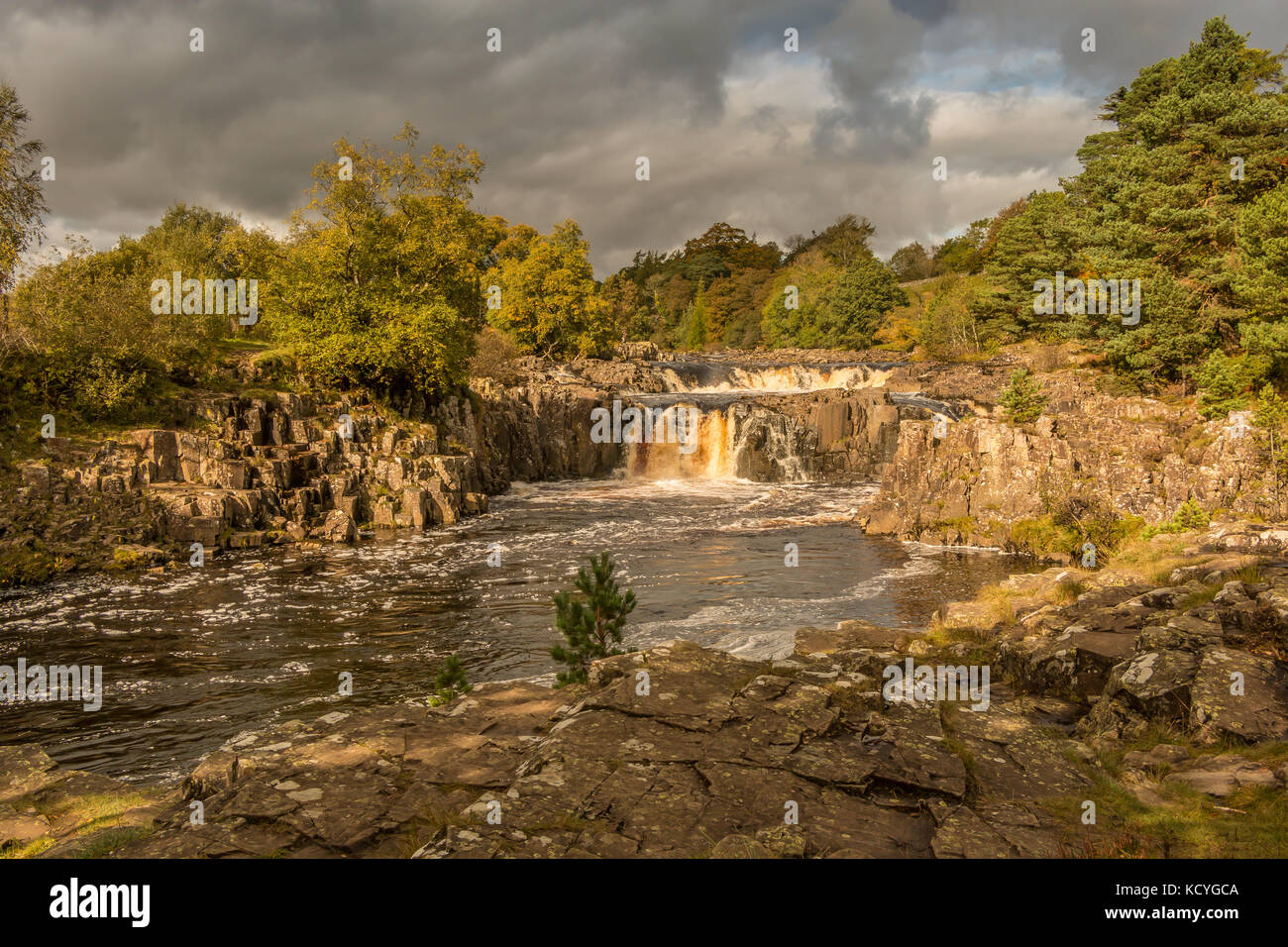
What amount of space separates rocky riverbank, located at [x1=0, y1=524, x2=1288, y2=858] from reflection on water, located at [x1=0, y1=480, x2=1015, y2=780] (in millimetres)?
4061

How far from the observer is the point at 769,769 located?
685 centimetres

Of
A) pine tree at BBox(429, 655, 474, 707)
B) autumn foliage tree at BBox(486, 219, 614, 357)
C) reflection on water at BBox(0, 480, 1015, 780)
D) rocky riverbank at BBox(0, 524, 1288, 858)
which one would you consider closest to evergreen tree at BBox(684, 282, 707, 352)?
autumn foliage tree at BBox(486, 219, 614, 357)

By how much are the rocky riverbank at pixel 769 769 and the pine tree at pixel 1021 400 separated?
20.3 meters

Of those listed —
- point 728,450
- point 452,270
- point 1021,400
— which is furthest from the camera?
point 728,450

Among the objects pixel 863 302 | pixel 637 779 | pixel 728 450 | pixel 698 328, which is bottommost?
pixel 637 779

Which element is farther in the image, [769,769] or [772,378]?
[772,378]

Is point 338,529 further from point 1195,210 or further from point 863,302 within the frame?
point 863,302

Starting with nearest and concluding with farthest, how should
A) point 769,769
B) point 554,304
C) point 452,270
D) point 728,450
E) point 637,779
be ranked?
point 637,779
point 769,769
point 452,270
point 728,450
point 554,304

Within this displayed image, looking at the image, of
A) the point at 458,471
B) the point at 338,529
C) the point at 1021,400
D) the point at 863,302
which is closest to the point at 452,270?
the point at 458,471

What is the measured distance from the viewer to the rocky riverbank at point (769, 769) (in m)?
5.69

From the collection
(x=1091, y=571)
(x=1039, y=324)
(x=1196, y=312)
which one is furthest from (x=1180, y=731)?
(x=1039, y=324)

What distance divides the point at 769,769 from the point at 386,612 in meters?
14.5

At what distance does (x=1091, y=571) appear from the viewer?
651 inches

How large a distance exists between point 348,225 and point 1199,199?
40.4 metres
